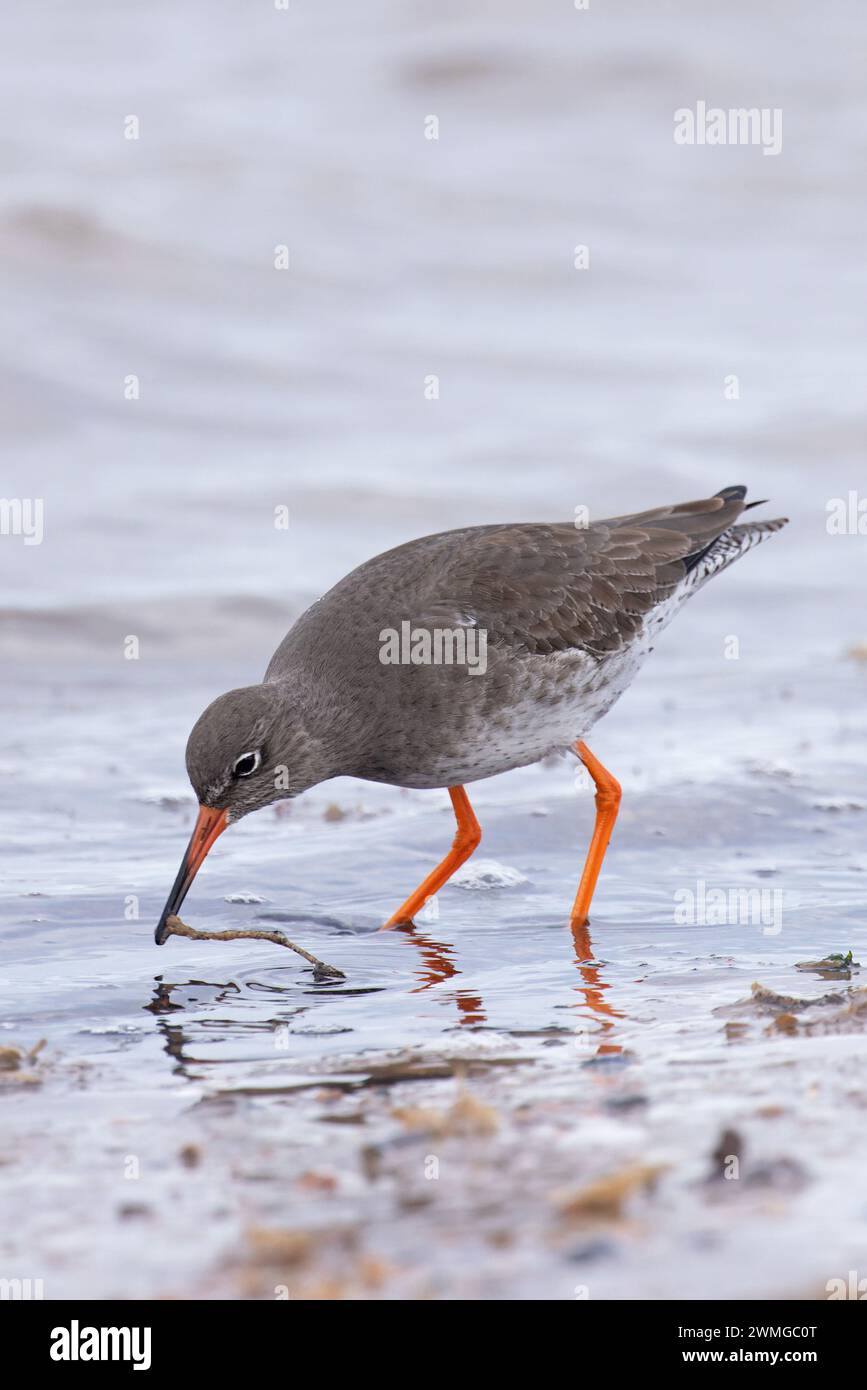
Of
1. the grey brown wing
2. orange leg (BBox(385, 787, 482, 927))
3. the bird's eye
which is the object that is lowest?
orange leg (BBox(385, 787, 482, 927))

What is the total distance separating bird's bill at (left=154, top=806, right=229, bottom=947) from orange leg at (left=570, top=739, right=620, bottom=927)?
1.81m

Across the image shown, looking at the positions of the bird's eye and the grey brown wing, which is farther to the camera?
the grey brown wing

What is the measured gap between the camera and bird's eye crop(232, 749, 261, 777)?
6.93 m

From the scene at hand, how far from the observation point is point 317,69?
22531 mm

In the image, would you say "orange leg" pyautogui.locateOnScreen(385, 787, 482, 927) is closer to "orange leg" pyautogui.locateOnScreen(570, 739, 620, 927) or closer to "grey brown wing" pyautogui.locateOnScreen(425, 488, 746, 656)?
"orange leg" pyautogui.locateOnScreen(570, 739, 620, 927)

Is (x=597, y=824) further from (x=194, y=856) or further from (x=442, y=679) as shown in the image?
(x=194, y=856)

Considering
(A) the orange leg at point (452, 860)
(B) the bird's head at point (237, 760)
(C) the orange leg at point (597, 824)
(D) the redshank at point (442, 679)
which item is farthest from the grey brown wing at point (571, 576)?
(A) the orange leg at point (452, 860)

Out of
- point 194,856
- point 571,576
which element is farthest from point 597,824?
point 194,856

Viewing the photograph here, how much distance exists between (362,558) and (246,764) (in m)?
8.10

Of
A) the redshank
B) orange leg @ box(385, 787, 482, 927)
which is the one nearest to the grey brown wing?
the redshank

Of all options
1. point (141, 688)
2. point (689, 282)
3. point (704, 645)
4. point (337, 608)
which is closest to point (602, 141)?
point (689, 282)

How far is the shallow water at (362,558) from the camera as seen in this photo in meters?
4.14

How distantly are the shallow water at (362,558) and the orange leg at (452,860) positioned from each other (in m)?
0.16

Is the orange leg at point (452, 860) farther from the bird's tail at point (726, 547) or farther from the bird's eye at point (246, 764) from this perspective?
the bird's tail at point (726, 547)
